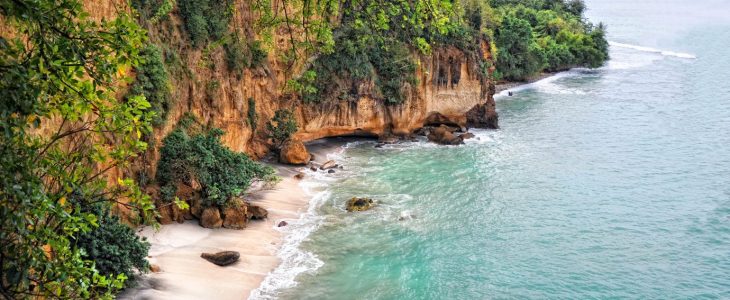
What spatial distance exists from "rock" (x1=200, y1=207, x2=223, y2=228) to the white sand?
0.66ft

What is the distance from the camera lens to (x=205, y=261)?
64.2 ft

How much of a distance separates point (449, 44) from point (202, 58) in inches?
716

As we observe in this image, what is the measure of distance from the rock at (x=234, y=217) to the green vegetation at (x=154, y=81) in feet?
12.4

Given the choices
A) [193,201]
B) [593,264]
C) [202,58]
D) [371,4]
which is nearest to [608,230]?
[593,264]

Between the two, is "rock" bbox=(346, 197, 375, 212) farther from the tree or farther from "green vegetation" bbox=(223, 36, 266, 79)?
the tree

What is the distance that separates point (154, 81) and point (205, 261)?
20.0ft

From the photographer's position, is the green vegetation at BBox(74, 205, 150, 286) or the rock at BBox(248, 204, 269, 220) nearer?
the green vegetation at BBox(74, 205, 150, 286)

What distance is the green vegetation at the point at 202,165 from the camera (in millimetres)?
21781

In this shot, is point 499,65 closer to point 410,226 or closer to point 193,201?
point 410,226

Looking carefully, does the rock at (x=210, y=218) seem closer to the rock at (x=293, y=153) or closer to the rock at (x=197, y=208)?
the rock at (x=197, y=208)

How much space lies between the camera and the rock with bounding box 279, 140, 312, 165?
99.6ft

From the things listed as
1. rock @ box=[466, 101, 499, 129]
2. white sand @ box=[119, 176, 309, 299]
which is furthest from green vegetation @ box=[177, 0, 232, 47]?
rock @ box=[466, 101, 499, 129]

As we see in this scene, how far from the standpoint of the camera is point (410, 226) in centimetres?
2403

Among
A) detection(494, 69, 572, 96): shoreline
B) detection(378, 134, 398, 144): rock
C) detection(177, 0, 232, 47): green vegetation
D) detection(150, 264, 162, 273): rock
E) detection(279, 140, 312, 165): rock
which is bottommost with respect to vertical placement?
detection(150, 264, 162, 273): rock
